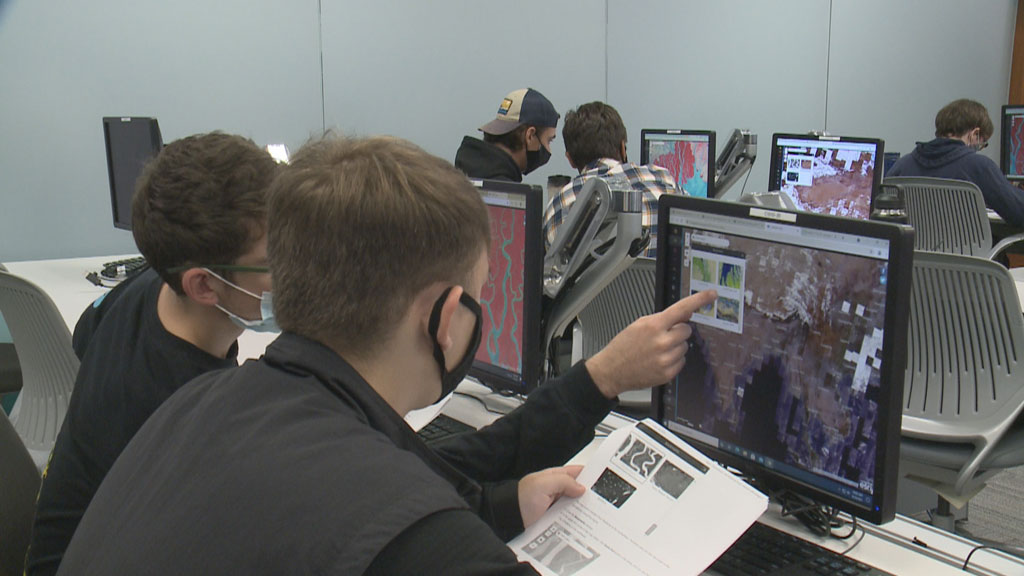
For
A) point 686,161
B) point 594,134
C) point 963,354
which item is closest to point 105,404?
point 963,354

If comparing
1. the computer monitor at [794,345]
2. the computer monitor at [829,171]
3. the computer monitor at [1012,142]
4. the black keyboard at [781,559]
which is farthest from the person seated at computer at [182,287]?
the computer monitor at [1012,142]

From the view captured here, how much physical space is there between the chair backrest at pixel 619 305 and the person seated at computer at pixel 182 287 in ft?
3.06

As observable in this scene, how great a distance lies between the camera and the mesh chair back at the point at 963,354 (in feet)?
6.03

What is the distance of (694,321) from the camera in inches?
49.9

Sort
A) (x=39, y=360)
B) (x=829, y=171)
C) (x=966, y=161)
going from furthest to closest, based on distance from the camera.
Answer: (x=966, y=161) < (x=829, y=171) < (x=39, y=360)

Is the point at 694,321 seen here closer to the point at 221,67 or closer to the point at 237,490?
the point at 237,490

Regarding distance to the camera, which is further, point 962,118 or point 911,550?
point 962,118

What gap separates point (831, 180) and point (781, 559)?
303 centimetres

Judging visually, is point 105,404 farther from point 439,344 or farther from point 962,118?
point 962,118

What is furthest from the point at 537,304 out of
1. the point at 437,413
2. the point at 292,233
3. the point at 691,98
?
the point at 691,98

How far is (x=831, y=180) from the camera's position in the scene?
3871mm

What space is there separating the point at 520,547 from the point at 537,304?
21.6 inches

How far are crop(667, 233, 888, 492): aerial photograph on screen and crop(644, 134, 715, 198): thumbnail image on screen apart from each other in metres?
3.22

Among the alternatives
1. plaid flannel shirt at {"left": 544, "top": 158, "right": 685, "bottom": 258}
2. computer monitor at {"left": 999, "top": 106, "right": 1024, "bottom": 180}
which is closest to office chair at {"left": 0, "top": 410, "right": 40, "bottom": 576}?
plaid flannel shirt at {"left": 544, "top": 158, "right": 685, "bottom": 258}
